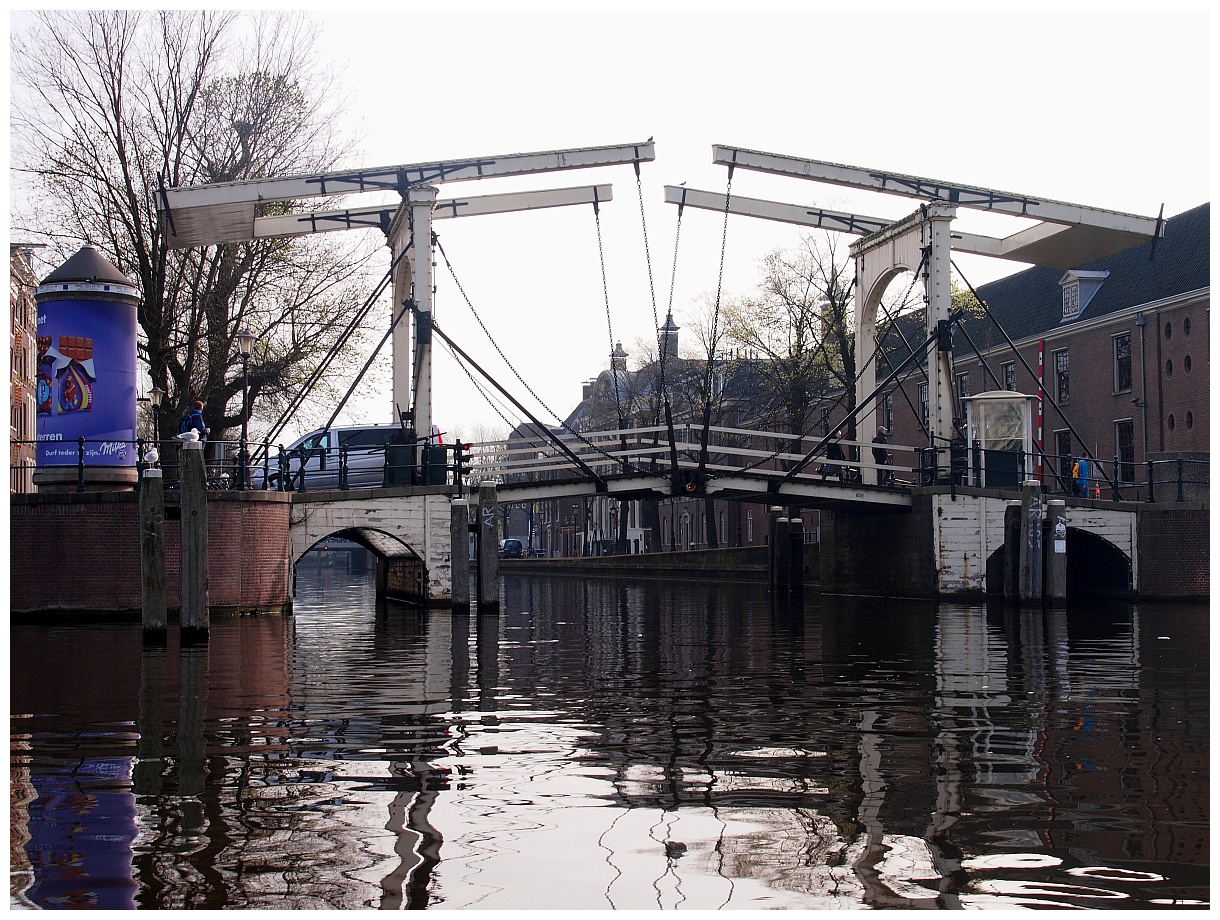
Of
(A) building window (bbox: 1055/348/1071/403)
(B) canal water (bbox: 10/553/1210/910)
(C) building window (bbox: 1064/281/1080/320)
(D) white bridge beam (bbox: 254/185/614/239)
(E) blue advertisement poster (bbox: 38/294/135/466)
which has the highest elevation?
(C) building window (bbox: 1064/281/1080/320)

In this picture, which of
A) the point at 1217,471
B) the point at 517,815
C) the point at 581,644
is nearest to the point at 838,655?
the point at 581,644

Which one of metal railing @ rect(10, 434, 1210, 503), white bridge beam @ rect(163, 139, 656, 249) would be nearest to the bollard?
metal railing @ rect(10, 434, 1210, 503)

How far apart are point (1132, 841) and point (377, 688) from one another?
5881 millimetres

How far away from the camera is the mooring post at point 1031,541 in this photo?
20859 mm

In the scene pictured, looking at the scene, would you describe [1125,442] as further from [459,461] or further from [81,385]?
[81,385]

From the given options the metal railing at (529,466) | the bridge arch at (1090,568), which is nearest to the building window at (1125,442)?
the metal railing at (529,466)

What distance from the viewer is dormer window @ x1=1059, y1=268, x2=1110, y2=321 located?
120 ft

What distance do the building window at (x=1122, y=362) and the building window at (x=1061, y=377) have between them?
99.3 inches

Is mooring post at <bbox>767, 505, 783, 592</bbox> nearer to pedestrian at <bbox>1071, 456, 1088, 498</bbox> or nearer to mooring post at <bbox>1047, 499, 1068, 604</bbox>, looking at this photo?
pedestrian at <bbox>1071, 456, 1088, 498</bbox>

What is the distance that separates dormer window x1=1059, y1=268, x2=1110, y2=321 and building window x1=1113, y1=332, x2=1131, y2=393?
98.9 inches

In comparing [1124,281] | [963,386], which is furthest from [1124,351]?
[963,386]

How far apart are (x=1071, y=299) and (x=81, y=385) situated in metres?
27.7

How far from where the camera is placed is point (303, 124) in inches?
1060

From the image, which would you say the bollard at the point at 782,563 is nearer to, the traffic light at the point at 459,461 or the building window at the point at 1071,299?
the traffic light at the point at 459,461
